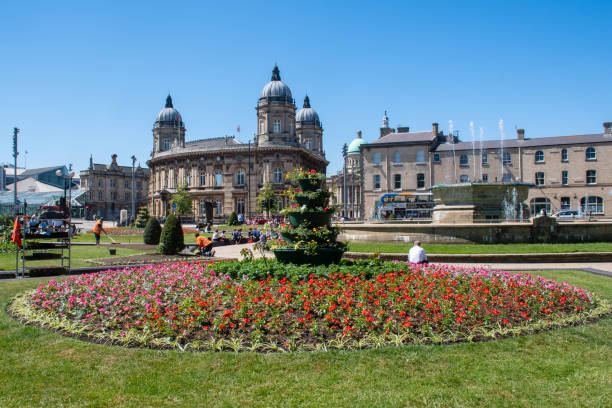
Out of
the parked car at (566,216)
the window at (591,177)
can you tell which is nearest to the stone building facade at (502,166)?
the window at (591,177)

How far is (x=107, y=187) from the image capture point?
389 ft

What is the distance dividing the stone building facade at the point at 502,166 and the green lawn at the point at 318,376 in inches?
2025

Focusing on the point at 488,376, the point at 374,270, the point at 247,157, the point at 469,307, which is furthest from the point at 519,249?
the point at 247,157

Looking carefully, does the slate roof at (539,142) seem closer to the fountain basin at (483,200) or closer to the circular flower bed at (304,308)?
the fountain basin at (483,200)

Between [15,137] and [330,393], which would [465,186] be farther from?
[15,137]

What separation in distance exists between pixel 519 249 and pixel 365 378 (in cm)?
1572

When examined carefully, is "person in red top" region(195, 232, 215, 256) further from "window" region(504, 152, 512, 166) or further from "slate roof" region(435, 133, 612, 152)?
"window" region(504, 152, 512, 166)

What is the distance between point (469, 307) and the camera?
27.6 feet

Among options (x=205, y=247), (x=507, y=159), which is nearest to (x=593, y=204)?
(x=507, y=159)

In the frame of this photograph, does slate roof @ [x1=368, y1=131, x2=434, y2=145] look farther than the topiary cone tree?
Yes

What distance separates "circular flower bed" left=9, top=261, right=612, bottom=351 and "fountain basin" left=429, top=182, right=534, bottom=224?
45.1 ft

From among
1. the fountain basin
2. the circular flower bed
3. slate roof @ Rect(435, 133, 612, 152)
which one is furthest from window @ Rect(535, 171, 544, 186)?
the circular flower bed

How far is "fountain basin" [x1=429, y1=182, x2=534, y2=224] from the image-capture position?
81.3ft

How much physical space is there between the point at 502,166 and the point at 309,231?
52.1 m
